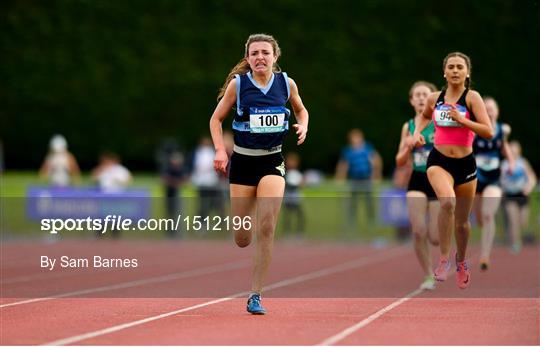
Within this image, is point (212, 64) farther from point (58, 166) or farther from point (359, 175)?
point (359, 175)

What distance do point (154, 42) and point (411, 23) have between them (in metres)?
5.83

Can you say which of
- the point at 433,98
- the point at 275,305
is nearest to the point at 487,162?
the point at 433,98

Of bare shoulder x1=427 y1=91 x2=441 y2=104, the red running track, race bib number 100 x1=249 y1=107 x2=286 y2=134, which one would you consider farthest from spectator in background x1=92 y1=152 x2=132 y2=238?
race bib number 100 x1=249 y1=107 x2=286 y2=134

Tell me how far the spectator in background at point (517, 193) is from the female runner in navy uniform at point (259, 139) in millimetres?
11612

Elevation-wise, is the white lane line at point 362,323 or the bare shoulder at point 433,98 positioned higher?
the bare shoulder at point 433,98

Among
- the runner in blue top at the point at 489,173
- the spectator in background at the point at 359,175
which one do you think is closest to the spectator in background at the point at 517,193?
the spectator in background at the point at 359,175

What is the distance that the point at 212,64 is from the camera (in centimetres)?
2909

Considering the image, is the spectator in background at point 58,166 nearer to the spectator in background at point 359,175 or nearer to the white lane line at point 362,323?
the spectator in background at point 359,175

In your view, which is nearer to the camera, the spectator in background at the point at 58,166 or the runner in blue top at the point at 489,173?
the runner in blue top at the point at 489,173

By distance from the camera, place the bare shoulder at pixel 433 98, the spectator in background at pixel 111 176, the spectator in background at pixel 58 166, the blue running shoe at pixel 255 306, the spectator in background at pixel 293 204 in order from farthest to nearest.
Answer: the spectator in background at pixel 58 166 < the spectator in background at pixel 111 176 < the spectator in background at pixel 293 204 < the bare shoulder at pixel 433 98 < the blue running shoe at pixel 255 306

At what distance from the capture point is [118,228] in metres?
24.2

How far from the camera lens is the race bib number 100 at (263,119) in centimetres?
1012

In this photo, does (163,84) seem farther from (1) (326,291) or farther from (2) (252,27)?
(1) (326,291)

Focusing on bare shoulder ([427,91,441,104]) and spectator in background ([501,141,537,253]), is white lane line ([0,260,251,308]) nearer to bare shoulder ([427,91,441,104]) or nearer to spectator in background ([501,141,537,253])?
bare shoulder ([427,91,441,104])
